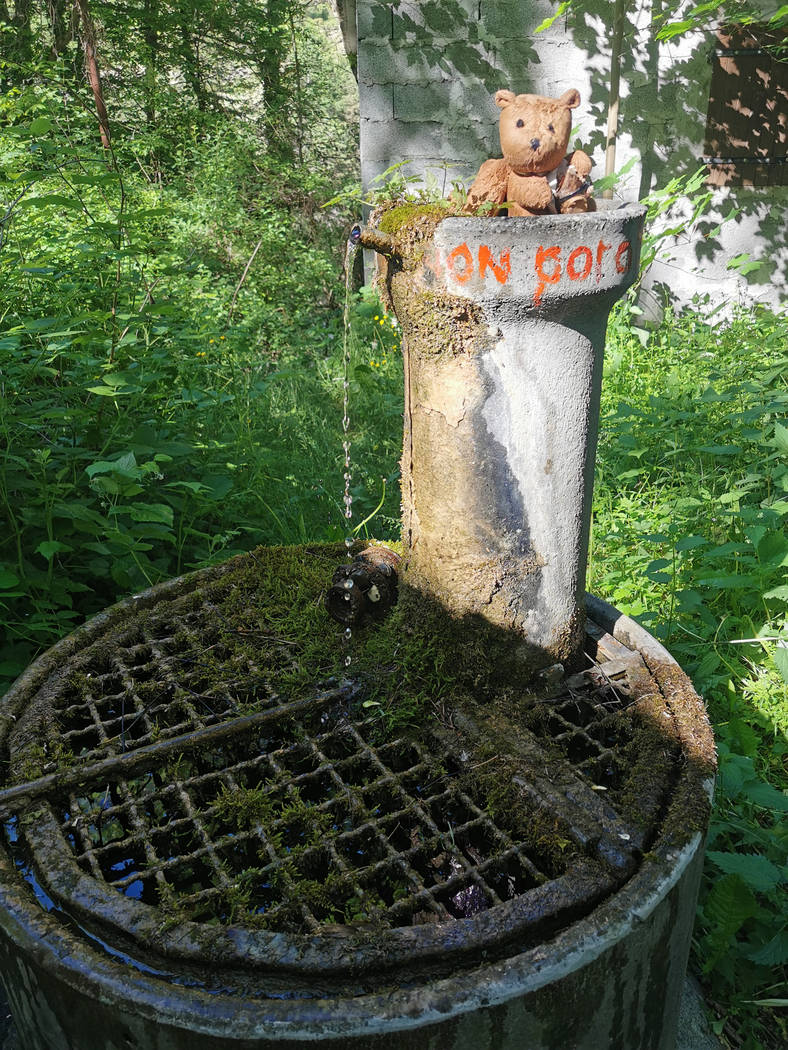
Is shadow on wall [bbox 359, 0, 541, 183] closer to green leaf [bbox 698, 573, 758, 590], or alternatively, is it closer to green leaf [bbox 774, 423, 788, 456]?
green leaf [bbox 774, 423, 788, 456]

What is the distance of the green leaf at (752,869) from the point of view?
6.81 feet

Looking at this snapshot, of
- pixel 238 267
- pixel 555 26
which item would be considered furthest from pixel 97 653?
pixel 238 267

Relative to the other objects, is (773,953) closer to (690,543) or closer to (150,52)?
(690,543)

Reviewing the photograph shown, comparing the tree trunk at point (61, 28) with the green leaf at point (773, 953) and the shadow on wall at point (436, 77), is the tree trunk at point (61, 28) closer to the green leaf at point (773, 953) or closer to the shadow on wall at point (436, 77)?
the shadow on wall at point (436, 77)

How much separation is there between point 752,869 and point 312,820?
118 cm

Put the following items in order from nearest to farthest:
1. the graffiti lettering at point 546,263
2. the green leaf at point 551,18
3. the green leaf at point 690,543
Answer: the graffiti lettering at point 546,263 < the green leaf at point 690,543 < the green leaf at point 551,18

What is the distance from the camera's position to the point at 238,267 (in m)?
7.95

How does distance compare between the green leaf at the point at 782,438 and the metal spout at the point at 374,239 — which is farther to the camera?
the green leaf at the point at 782,438

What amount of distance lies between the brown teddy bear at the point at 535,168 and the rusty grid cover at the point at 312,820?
3.98 ft

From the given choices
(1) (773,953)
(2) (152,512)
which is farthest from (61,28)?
(1) (773,953)

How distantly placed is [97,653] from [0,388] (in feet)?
4.32

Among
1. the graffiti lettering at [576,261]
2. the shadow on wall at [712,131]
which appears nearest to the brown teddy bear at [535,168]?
the graffiti lettering at [576,261]

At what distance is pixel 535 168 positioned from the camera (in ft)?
6.26

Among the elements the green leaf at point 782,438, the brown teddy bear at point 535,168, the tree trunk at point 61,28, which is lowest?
the green leaf at point 782,438
